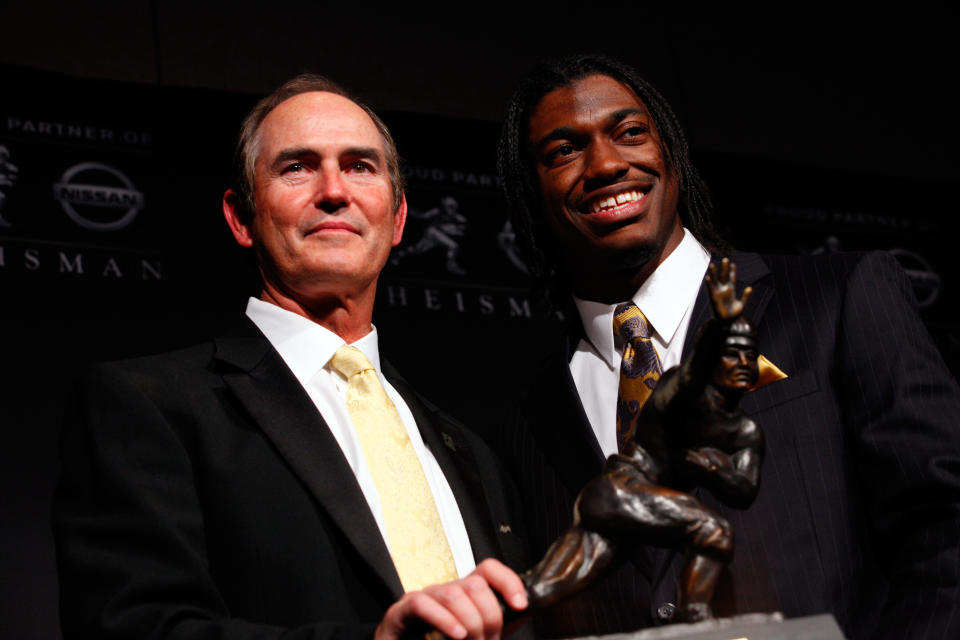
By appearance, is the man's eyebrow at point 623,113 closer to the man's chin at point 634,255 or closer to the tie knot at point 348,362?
the man's chin at point 634,255

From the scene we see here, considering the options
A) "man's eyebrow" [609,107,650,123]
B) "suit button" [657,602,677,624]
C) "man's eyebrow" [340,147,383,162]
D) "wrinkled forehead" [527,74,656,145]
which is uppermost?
"wrinkled forehead" [527,74,656,145]

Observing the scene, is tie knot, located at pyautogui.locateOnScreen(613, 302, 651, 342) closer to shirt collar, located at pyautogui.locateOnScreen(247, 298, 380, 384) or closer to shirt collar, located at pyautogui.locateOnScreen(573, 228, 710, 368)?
shirt collar, located at pyautogui.locateOnScreen(573, 228, 710, 368)

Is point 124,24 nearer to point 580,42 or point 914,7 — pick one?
point 580,42

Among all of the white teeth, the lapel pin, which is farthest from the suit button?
the white teeth

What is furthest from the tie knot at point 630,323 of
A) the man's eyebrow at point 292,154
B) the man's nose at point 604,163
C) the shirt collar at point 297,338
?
the man's eyebrow at point 292,154

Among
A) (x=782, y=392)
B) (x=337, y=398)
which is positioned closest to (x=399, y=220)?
(x=337, y=398)

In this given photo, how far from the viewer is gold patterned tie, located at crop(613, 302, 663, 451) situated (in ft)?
7.08

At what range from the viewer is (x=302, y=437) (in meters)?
1.86

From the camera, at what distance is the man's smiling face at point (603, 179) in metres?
2.31

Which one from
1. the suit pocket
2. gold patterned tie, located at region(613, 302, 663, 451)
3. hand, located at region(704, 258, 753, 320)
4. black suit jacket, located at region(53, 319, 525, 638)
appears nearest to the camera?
hand, located at region(704, 258, 753, 320)

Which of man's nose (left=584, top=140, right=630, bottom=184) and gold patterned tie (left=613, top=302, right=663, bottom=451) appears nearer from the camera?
gold patterned tie (left=613, top=302, right=663, bottom=451)

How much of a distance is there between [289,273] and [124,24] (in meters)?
1.58

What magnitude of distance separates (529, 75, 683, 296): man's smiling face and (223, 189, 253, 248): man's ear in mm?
593

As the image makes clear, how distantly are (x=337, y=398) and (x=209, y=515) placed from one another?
336mm
